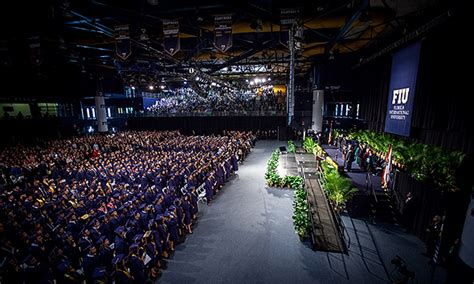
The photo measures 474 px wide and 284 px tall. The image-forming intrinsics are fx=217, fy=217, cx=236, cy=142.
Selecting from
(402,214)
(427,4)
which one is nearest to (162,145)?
(402,214)

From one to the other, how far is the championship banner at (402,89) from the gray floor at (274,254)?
21.0 ft

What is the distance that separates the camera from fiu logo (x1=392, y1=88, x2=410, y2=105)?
11570 millimetres

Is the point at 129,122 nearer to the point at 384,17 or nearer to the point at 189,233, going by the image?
the point at 189,233

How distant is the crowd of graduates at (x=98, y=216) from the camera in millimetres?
5629

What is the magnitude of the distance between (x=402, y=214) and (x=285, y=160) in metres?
9.53

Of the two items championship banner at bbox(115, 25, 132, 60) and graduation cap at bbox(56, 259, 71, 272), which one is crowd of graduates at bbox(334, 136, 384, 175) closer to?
graduation cap at bbox(56, 259, 71, 272)

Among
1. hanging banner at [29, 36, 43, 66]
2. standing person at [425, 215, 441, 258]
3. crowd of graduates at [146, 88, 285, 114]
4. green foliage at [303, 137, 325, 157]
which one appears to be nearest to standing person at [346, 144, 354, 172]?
green foliage at [303, 137, 325, 157]

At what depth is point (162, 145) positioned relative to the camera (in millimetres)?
20828

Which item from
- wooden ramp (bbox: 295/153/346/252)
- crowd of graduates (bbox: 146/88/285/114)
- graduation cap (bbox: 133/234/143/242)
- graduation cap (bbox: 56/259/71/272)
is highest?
crowd of graduates (bbox: 146/88/285/114)

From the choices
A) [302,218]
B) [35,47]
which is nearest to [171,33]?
[35,47]

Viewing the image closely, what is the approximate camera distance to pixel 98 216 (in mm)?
7836

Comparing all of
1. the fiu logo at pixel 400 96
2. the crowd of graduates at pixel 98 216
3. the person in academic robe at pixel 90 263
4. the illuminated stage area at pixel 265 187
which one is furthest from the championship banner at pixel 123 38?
the fiu logo at pixel 400 96

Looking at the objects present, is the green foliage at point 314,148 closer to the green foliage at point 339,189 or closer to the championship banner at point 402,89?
the championship banner at point 402,89

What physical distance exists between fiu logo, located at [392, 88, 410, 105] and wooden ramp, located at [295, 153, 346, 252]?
20.6 feet
